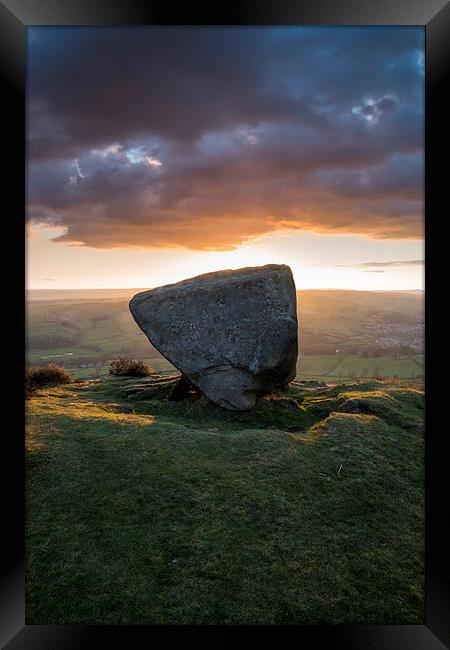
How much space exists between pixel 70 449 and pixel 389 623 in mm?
5281

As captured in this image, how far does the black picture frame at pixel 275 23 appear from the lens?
438cm

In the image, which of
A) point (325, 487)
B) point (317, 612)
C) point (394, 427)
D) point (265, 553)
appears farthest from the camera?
point (394, 427)

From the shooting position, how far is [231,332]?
360 inches

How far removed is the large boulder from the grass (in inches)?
50.6

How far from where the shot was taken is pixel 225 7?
446cm

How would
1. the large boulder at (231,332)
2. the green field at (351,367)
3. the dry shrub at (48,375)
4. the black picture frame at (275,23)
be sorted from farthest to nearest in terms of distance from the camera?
1. the green field at (351,367)
2. the dry shrub at (48,375)
3. the large boulder at (231,332)
4. the black picture frame at (275,23)

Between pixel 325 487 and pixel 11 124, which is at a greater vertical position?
pixel 11 124

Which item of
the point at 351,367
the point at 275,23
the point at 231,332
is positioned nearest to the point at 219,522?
the point at 231,332

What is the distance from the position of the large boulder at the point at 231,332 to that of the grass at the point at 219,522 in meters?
1.29

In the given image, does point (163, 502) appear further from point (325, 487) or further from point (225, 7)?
point (225, 7)

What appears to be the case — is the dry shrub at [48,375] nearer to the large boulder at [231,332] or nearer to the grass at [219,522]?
the grass at [219,522]

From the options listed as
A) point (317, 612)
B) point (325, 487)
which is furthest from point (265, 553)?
point (325, 487)

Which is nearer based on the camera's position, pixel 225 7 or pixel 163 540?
pixel 225 7

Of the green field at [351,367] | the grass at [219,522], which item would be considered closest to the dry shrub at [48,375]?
the grass at [219,522]
